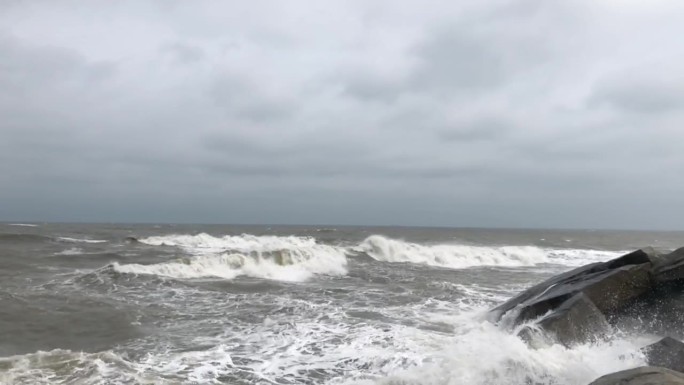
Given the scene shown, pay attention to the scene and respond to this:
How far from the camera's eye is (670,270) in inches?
393

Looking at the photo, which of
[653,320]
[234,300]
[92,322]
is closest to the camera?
[653,320]

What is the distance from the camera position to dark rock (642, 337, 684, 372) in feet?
20.5

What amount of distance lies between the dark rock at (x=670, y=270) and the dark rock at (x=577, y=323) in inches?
81.3

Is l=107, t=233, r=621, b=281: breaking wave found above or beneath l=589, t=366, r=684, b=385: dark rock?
beneath

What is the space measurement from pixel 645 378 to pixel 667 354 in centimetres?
219

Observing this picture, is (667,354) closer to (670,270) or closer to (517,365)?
(517,365)

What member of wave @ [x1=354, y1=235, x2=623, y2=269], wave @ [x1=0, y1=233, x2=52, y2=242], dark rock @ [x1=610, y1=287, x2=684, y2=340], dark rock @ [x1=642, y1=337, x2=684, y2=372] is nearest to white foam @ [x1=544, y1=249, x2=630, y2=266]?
wave @ [x1=354, y1=235, x2=623, y2=269]

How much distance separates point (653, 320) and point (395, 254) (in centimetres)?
2305

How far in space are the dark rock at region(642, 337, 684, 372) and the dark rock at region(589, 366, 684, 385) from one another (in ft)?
5.39

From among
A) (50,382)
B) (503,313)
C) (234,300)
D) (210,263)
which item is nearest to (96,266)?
(210,263)

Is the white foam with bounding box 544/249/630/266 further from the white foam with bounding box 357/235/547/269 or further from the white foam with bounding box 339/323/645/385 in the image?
the white foam with bounding box 339/323/645/385

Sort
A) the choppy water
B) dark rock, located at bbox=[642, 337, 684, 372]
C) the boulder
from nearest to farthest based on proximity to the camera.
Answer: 1. dark rock, located at bbox=[642, 337, 684, 372]
2. the choppy water
3. the boulder

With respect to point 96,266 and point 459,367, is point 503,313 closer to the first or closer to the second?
point 459,367

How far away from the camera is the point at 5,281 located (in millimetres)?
16047
